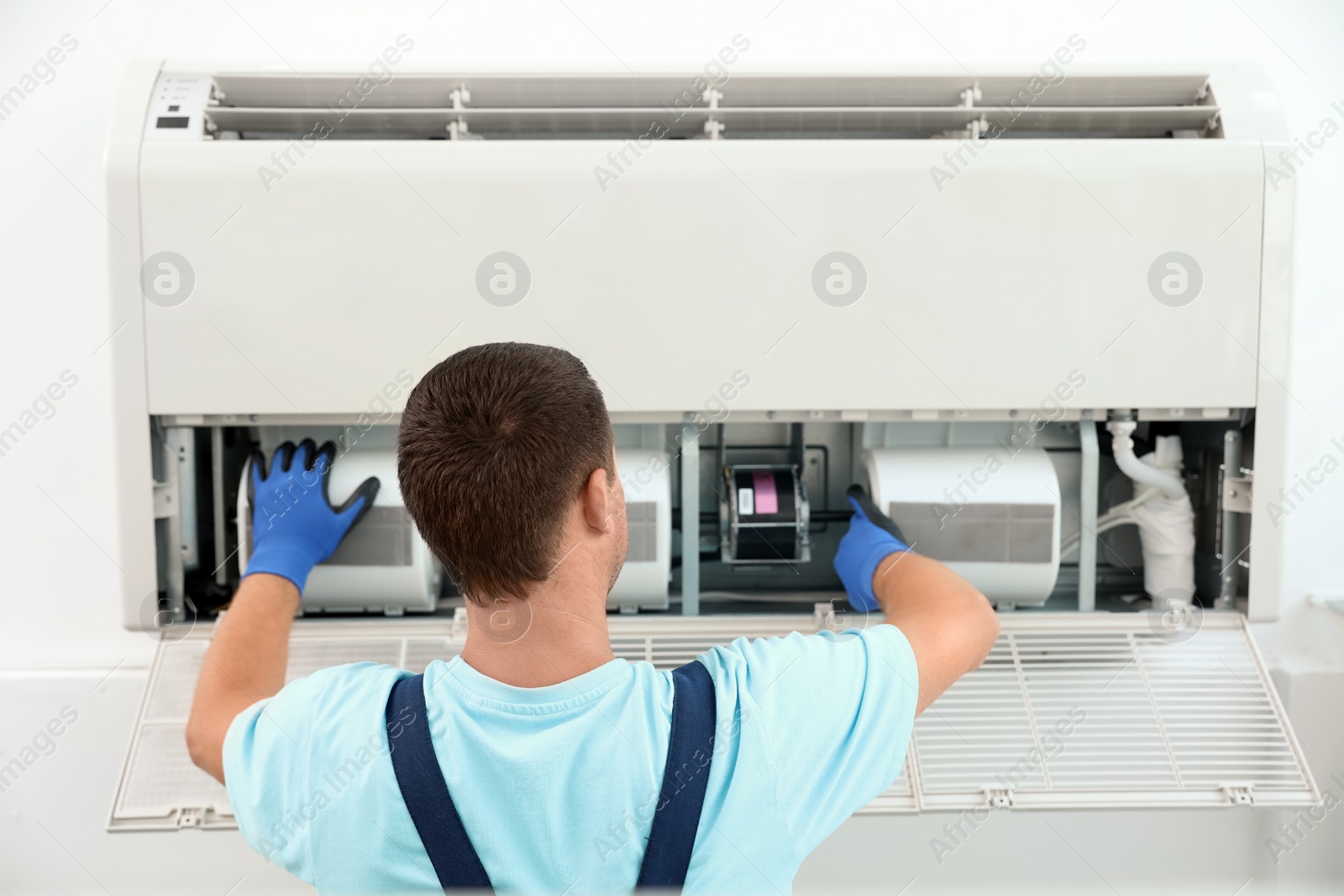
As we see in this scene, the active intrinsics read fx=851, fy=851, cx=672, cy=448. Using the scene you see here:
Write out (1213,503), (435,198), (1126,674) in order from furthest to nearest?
1. (1213,503)
2. (1126,674)
3. (435,198)

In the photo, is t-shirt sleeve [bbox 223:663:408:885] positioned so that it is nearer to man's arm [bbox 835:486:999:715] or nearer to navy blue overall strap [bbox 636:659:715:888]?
navy blue overall strap [bbox 636:659:715:888]

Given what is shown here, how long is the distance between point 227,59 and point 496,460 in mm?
1728

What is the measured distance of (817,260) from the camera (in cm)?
138

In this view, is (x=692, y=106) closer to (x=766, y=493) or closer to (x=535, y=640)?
(x=766, y=493)

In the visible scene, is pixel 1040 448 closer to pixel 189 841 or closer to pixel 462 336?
pixel 462 336

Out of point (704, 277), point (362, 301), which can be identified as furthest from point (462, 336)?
point (704, 277)

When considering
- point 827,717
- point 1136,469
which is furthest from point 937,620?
point 1136,469

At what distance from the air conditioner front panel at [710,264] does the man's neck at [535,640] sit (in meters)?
0.64

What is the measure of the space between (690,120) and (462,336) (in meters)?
0.54

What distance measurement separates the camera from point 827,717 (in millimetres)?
836

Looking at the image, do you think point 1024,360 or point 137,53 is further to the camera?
point 137,53

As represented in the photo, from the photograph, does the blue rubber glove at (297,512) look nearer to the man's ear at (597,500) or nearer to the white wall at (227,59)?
the man's ear at (597,500)

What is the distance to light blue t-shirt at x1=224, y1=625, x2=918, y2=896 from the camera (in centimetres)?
76

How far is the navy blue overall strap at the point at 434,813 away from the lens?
755mm
